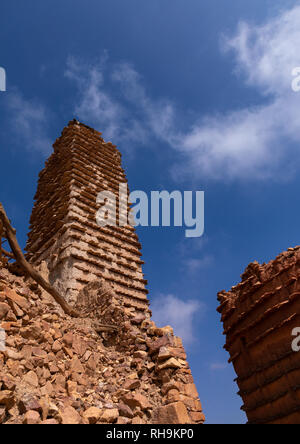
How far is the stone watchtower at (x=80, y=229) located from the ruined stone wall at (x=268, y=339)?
4.76m

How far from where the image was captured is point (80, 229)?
47.4 feet

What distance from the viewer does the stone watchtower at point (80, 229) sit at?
43.8ft

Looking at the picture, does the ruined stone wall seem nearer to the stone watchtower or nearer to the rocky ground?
the rocky ground

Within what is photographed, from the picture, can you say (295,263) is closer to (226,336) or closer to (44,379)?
(226,336)

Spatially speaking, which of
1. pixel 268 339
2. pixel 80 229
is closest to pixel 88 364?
pixel 268 339

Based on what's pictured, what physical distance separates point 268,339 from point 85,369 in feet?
18.9

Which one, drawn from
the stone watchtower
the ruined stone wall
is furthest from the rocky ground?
the stone watchtower

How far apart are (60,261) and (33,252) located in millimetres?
3760

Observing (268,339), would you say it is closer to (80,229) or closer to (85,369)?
(85,369)

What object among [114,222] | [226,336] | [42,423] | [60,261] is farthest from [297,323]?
[114,222]

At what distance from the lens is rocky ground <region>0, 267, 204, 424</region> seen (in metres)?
4.50

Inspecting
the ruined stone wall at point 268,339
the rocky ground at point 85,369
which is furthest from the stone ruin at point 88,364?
the ruined stone wall at point 268,339

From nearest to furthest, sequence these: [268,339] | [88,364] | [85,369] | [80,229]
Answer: [85,369] → [88,364] → [268,339] → [80,229]

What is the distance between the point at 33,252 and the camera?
645 inches
